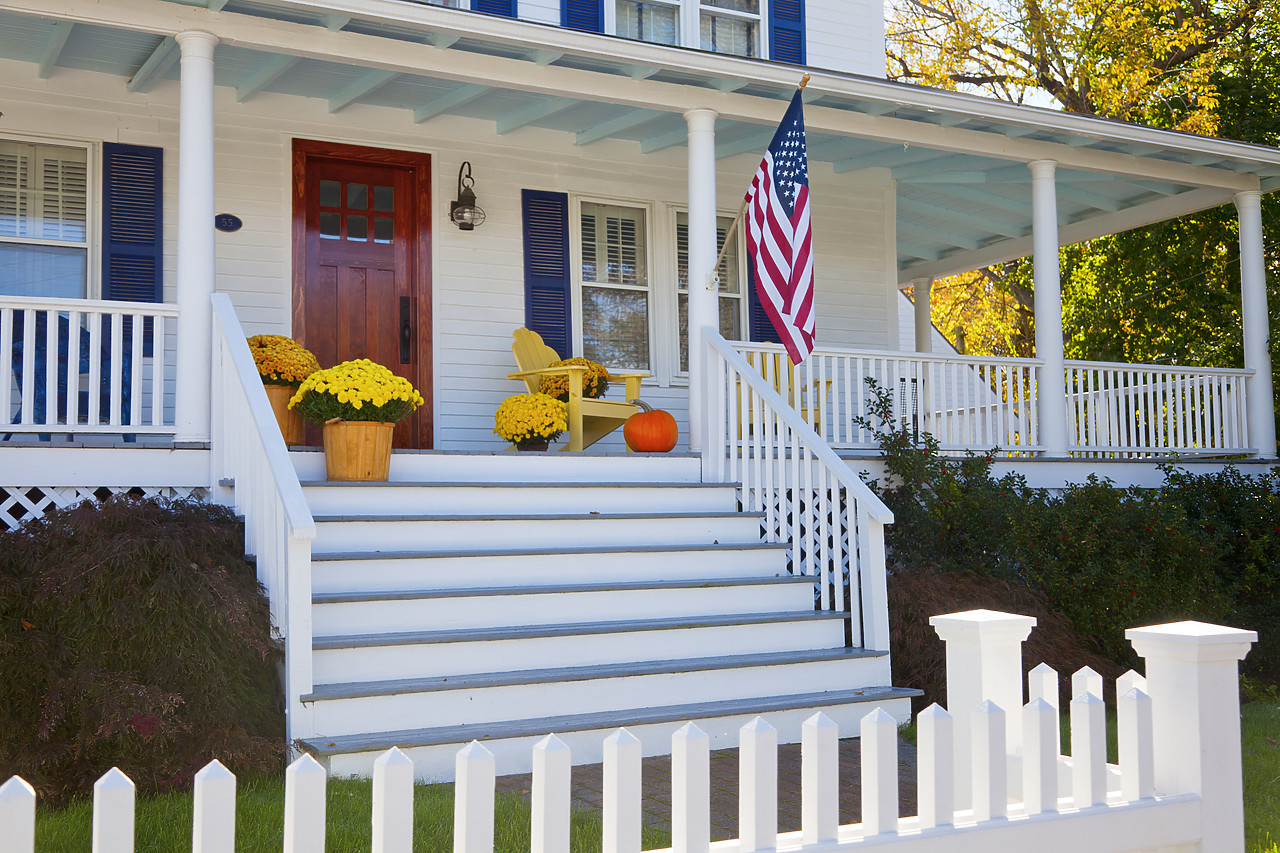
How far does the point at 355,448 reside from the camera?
19.5 ft

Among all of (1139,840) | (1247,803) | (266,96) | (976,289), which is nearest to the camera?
(1139,840)

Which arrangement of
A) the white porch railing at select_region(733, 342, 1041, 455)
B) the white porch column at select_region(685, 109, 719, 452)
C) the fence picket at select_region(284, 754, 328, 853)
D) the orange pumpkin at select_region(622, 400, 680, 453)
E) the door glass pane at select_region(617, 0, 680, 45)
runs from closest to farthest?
the fence picket at select_region(284, 754, 328, 853) → the white porch column at select_region(685, 109, 719, 452) → the orange pumpkin at select_region(622, 400, 680, 453) → the white porch railing at select_region(733, 342, 1041, 455) → the door glass pane at select_region(617, 0, 680, 45)

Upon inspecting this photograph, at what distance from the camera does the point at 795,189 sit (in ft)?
21.9

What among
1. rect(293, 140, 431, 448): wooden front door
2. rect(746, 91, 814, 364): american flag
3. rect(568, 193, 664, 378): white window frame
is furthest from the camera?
rect(568, 193, 664, 378): white window frame

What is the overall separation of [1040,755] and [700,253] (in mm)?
5486

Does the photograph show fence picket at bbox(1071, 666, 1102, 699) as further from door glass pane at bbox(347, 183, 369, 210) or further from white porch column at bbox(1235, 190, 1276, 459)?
white porch column at bbox(1235, 190, 1276, 459)

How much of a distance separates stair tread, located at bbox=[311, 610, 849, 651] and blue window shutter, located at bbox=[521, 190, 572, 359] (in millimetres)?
3659

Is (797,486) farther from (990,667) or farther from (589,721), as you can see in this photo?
(990,667)

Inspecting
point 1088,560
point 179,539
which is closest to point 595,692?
point 179,539

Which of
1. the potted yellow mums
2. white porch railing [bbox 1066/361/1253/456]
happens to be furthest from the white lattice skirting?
white porch railing [bbox 1066/361/1253/456]

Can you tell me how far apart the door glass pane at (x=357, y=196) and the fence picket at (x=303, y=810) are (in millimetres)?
7177

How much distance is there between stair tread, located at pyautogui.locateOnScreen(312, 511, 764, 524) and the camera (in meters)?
5.55

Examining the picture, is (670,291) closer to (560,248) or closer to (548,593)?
(560,248)

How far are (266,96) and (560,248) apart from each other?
7.72ft
